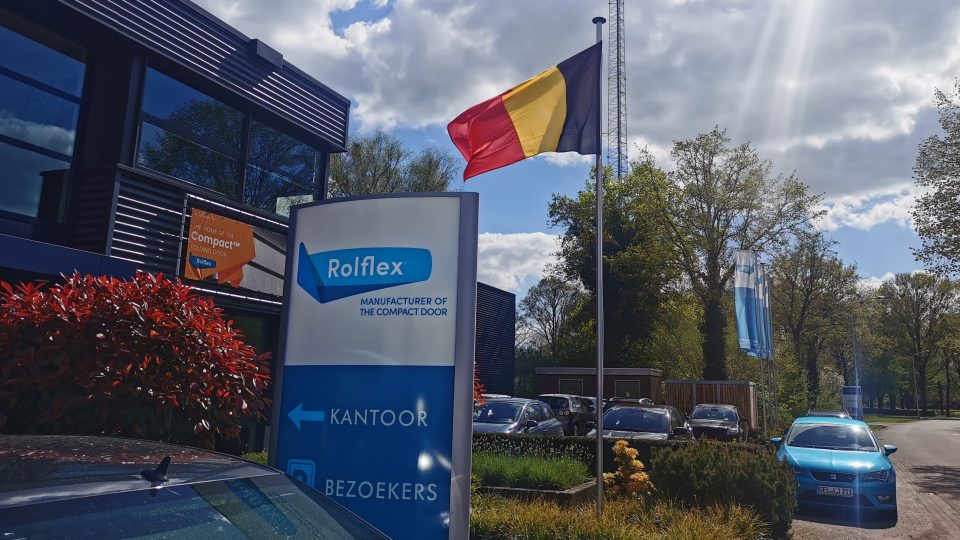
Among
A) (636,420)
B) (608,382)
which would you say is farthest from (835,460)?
(608,382)

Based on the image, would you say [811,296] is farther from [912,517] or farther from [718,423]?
[912,517]

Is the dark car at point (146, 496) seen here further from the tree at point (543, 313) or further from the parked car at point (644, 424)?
the tree at point (543, 313)

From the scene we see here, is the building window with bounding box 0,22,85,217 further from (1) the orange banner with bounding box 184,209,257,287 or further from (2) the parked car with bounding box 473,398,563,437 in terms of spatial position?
(2) the parked car with bounding box 473,398,563,437

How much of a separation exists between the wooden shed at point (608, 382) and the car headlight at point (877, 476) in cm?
2248

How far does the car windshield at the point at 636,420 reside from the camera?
1592cm

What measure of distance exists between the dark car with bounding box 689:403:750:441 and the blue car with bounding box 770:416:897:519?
538cm

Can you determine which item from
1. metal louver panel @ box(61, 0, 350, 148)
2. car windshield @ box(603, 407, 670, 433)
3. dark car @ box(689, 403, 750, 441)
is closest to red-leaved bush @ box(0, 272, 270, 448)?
metal louver panel @ box(61, 0, 350, 148)

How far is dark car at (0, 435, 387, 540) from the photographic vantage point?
2.03 m

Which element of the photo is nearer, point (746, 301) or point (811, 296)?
point (746, 301)

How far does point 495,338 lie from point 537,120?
25559mm

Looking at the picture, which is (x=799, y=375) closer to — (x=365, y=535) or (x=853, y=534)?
(x=853, y=534)

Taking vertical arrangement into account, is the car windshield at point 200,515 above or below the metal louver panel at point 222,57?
below

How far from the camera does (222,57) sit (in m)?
11.5

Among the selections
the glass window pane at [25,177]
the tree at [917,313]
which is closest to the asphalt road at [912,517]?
the glass window pane at [25,177]
